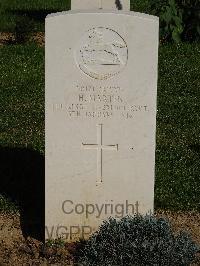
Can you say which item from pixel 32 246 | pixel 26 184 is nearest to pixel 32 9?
pixel 26 184

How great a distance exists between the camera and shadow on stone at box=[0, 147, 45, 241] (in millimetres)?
5906

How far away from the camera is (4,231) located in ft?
18.8

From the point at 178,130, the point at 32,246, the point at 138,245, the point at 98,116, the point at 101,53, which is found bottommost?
the point at 32,246

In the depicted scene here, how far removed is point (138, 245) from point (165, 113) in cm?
446

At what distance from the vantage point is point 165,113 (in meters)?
9.14

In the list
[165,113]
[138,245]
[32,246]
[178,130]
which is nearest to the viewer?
[138,245]

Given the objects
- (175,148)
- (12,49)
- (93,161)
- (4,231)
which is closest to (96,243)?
(93,161)

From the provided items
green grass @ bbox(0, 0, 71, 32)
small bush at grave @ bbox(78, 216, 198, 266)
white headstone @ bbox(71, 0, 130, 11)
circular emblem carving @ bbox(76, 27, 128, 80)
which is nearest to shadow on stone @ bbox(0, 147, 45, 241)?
small bush at grave @ bbox(78, 216, 198, 266)

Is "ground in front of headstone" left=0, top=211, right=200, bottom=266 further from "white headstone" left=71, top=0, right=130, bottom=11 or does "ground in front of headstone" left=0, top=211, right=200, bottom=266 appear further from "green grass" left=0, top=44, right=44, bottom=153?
"white headstone" left=71, top=0, right=130, bottom=11

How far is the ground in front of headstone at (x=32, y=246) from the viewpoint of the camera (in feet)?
17.1

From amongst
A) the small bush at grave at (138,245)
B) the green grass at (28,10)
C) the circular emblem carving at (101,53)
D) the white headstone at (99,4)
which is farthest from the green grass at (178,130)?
the green grass at (28,10)

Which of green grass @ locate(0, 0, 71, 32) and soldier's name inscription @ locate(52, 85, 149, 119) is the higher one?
green grass @ locate(0, 0, 71, 32)

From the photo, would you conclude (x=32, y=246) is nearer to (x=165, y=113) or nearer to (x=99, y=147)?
(x=99, y=147)

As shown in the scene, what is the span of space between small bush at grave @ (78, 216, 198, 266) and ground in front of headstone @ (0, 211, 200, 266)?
233mm
